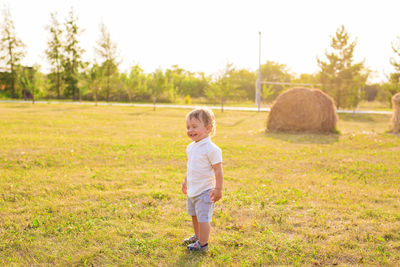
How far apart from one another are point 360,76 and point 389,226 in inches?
1088

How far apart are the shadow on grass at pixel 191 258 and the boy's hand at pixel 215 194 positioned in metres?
0.68

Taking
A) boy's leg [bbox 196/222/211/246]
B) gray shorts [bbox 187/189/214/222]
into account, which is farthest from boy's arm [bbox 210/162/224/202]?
boy's leg [bbox 196/222/211/246]

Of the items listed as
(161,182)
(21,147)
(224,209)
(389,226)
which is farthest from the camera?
(21,147)

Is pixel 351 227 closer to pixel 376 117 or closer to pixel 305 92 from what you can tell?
pixel 305 92

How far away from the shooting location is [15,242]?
13.1ft

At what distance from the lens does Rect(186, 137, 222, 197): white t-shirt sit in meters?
3.63

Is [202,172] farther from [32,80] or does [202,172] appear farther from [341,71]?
[32,80]

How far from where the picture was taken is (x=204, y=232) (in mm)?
3775

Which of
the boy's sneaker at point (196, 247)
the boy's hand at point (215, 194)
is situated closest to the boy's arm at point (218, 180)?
A: the boy's hand at point (215, 194)

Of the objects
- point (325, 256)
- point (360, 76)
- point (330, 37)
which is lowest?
point (325, 256)

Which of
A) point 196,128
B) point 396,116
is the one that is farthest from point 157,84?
point 196,128

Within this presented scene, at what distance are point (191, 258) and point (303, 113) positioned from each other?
1294 centimetres

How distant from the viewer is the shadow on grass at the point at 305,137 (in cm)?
1280

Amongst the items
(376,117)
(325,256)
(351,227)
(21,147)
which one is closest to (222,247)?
(325,256)
